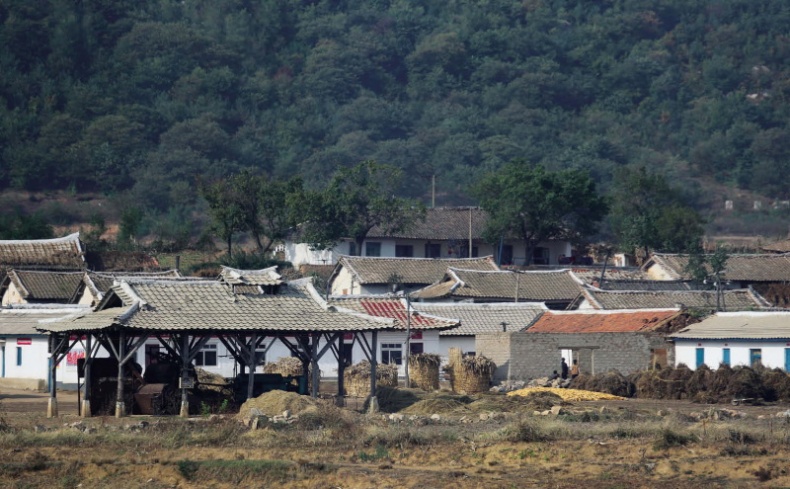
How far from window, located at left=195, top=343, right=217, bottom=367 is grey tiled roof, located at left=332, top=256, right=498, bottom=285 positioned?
15.8 meters

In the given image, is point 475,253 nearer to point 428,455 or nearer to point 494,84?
point 428,455

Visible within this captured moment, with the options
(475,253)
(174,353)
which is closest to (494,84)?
(475,253)

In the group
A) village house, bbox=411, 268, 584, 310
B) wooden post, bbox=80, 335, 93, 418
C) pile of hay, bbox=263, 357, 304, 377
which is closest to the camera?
wooden post, bbox=80, 335, 93, 418

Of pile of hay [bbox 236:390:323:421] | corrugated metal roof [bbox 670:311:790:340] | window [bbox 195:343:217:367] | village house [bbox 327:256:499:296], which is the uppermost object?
village house [bbox 327:256:499:296]

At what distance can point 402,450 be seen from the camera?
2858 centimetres

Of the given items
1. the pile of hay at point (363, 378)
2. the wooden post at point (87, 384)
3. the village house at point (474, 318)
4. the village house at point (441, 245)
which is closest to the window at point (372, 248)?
the village house at point (441, 245)

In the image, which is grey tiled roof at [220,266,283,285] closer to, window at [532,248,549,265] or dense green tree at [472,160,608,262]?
dense green tree at [472,160,608,262]

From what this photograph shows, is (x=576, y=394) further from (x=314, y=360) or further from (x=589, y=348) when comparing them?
(x=314, y=360)

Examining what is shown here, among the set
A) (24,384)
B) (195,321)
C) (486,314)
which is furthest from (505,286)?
(195,321)

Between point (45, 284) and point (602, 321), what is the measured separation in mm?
24877

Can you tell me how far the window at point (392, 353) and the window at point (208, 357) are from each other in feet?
21.0

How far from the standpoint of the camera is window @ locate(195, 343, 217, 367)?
177ft

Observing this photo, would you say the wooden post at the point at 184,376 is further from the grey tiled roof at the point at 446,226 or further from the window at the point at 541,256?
the window at the point at 541,256

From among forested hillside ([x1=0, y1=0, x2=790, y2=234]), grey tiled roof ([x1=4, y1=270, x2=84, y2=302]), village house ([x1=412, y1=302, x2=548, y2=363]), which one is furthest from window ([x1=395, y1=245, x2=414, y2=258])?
forested hillside ([x1=0, y1=0, x2=790, y2=234])
